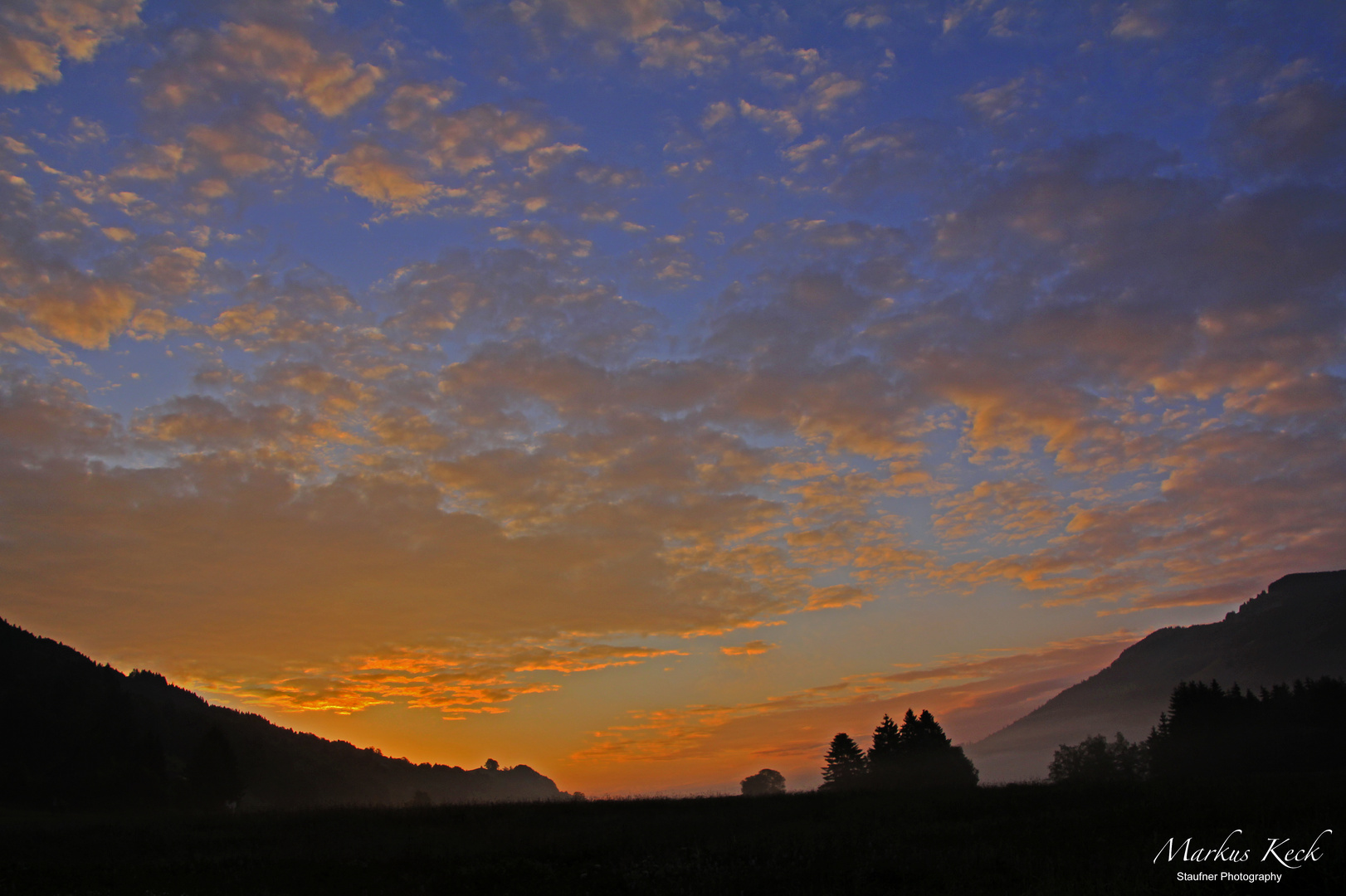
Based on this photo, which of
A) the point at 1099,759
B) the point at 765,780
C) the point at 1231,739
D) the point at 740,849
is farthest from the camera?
the point at 765,780

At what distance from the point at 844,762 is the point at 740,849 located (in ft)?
205

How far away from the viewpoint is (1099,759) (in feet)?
242

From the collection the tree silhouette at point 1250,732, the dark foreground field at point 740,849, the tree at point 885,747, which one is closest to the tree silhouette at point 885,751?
the tree at point 885,747

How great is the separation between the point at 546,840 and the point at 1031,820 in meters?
14.3

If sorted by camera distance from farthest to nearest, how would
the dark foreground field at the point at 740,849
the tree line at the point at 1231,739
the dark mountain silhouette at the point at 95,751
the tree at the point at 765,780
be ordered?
the tree at the point at 765,780 < the dark mountain silhouette at the point at 95,751 < the tree line at the point at 1231,739 < the dark foreground field at the point at 740,849

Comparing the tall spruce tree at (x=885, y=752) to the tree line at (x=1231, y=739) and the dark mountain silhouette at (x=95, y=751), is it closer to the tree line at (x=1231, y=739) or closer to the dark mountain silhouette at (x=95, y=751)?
the tree line at (x=1231, y=739)

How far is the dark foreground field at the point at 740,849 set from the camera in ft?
51.8

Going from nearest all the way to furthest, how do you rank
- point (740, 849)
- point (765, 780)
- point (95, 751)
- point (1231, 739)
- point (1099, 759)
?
point (740, 849) < point (1231, 739) < point (1099, 759) < point (95, 751) < point (765, 780)

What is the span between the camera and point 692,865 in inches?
727

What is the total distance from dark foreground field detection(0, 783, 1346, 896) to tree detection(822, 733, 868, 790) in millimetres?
50340

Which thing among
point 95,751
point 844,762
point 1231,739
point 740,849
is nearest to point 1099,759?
point 1231,739

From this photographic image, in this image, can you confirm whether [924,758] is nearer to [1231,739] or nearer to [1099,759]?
[1099,759]

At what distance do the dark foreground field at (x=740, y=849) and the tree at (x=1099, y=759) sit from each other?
180 ft

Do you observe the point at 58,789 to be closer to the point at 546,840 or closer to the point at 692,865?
the point at 546,840
